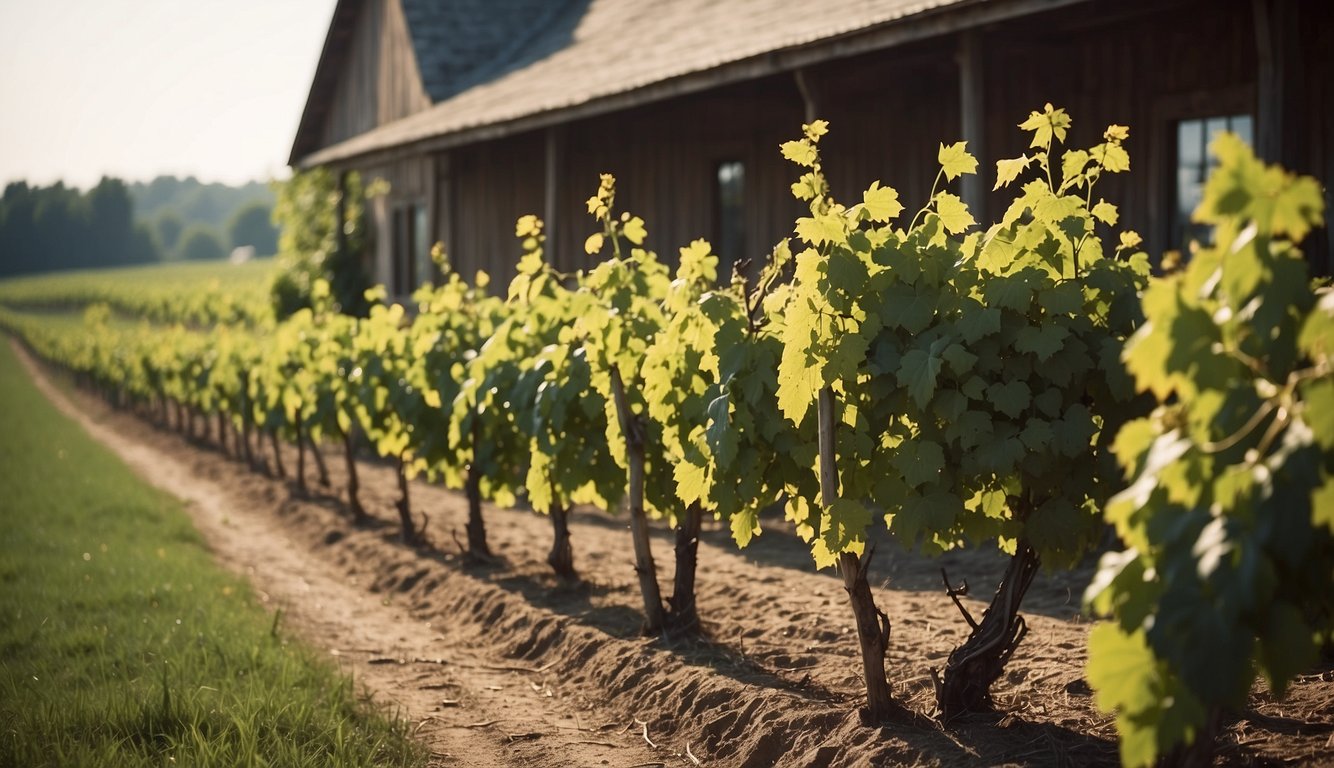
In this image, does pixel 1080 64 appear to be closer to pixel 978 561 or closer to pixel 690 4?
pixel 978 561

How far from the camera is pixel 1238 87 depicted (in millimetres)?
8484

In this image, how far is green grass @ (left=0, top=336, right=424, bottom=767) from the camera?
16.0ft

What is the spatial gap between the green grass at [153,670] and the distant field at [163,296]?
8.13 m

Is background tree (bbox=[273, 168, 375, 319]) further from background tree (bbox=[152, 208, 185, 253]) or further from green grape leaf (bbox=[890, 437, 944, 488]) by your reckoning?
background tree (bbox=[152, 208, 185, 253])

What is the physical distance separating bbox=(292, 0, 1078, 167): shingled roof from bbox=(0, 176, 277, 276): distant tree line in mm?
100354

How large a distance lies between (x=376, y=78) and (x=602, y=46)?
7.73 meters

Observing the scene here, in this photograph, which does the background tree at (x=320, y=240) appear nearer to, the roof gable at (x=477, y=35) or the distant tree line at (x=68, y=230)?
the roof gable at (x=477, y=35)

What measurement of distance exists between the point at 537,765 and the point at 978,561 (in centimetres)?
383

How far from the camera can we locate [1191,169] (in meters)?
9.05

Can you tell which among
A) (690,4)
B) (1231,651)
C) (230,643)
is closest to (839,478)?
(1231,651)

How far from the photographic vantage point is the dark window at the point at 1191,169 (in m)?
8.85

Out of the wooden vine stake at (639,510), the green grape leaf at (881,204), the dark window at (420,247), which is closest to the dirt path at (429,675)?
the wooden vine stake at (639,510)

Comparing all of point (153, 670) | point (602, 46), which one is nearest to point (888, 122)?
point (602, 46)

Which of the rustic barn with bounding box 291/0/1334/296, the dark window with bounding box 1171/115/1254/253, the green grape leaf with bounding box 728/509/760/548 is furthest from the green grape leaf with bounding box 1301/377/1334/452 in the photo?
the dark window with bounding box 1171/115/1254/253
